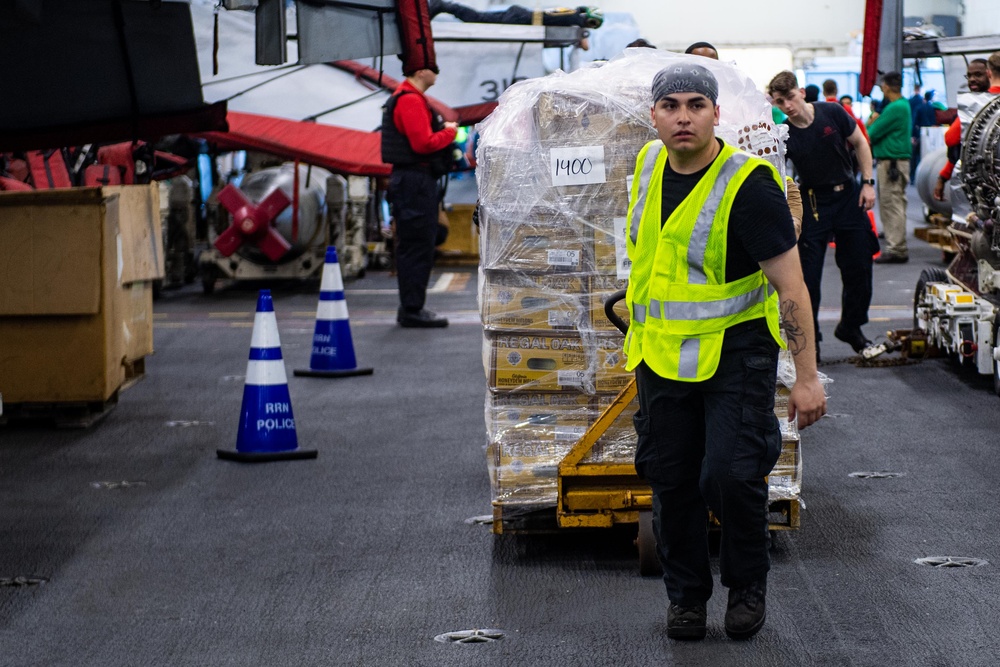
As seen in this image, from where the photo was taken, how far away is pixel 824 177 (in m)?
9.45

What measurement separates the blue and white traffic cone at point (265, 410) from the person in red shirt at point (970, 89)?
226 inches

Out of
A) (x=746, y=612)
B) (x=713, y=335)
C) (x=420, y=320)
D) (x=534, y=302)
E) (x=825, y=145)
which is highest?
(x=713, y=335)

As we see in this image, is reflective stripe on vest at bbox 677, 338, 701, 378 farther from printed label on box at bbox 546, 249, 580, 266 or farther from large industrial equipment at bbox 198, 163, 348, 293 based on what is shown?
large industrial equipment at bbox 198, 163, 348, 293

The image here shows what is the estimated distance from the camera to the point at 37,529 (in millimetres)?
6059

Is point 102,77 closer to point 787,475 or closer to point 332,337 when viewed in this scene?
point 332,337

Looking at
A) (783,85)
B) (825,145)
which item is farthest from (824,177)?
(783,85)

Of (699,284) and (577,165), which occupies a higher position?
(577,165)

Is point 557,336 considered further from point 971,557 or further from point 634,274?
point 971,557

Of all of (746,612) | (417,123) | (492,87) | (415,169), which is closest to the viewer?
(746,612)

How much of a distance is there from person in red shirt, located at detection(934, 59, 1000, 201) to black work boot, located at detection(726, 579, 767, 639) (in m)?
7.01

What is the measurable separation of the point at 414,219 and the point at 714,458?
8.37 meters

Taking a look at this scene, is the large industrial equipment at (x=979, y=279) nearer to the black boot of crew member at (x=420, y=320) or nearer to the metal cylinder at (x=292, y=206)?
the black boot of crew member at (x=420, y=320)

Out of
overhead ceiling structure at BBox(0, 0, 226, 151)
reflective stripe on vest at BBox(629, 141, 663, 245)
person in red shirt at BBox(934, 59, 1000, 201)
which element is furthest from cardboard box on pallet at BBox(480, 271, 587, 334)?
person in red shirt at BBox(934, 59, 1000, 201)

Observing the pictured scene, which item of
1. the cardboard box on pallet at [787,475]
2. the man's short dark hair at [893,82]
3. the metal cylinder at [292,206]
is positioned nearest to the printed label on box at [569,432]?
the cardboard box on pallet at [787,475]
